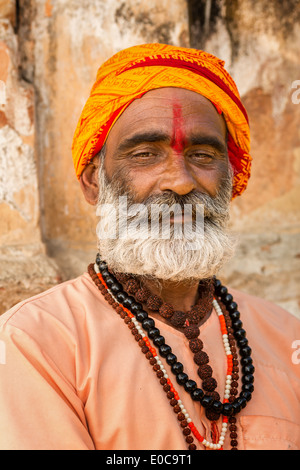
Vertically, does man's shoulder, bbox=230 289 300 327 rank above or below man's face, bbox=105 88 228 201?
below

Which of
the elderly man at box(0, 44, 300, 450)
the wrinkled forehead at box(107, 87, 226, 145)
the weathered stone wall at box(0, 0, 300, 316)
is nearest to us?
the elderly man at box(0, 44, 300, 450)

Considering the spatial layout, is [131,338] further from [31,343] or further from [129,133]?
[129,133]

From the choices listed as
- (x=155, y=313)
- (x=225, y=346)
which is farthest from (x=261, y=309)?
(x=155, y=313)

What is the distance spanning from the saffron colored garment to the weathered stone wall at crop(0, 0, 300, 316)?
0.78 m

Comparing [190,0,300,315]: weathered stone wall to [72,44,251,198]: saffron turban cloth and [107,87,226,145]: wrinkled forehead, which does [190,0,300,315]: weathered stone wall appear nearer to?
[72,44,251,198]: saffron turban cloth

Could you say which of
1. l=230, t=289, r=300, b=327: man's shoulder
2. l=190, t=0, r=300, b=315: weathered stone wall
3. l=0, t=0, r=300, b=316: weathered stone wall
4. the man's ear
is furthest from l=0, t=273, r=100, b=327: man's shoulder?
l=190, t=0, r=300, b=315: weathered stone wall

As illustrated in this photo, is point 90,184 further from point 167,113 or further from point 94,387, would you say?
point 94,387

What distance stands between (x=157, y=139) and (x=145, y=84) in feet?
0.80

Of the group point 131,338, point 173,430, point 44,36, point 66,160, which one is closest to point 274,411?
point 173,430

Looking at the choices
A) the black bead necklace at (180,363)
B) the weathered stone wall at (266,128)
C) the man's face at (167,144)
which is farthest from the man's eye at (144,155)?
the weathered stone wall at (266,128)

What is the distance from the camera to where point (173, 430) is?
184 centimetres

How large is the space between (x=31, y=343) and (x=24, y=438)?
31cm

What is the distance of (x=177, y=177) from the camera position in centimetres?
210

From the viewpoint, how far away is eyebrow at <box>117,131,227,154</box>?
2154 millimetres
